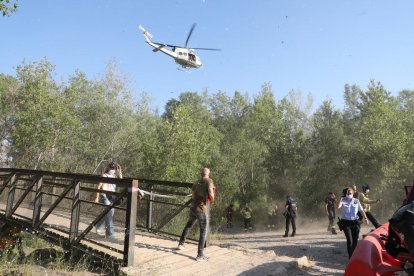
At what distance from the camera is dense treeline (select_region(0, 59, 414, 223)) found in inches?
945

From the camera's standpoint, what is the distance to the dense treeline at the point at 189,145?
24.0m

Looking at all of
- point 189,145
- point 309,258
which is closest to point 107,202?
point 309,258

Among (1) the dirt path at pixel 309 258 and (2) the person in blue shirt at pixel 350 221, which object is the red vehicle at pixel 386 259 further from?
(2) the person in blue shirt at pixel 350 221

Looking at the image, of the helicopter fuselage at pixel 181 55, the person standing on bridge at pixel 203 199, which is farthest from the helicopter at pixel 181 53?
the person standing on bridge at pixel 203 199

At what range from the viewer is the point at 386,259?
3090 millimetres

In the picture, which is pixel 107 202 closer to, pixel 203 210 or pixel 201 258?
pixel 203 210

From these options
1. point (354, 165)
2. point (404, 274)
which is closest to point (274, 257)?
point (404, 274)

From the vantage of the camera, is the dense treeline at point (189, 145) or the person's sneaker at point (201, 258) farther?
the dense treeline at point (189, 145)

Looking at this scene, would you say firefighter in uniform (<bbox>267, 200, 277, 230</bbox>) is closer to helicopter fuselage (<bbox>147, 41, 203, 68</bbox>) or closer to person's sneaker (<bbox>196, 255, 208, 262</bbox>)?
helicopter fuselage (<bbox>147, 41, 203, 68</bbox>)

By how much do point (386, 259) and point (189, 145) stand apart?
73.5 ft

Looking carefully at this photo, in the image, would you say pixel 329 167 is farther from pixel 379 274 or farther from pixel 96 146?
pixel 379 274

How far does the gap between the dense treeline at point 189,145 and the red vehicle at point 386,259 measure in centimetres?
2116

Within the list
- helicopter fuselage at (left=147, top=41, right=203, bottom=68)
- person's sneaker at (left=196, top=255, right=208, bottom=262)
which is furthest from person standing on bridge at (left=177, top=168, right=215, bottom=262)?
helicopter fuselage at (left=147, top=41, right=203, bottom=68)

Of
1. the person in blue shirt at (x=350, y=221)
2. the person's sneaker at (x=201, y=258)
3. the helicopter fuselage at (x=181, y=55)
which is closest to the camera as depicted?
the person's sneaker at (x=201, y=258)
